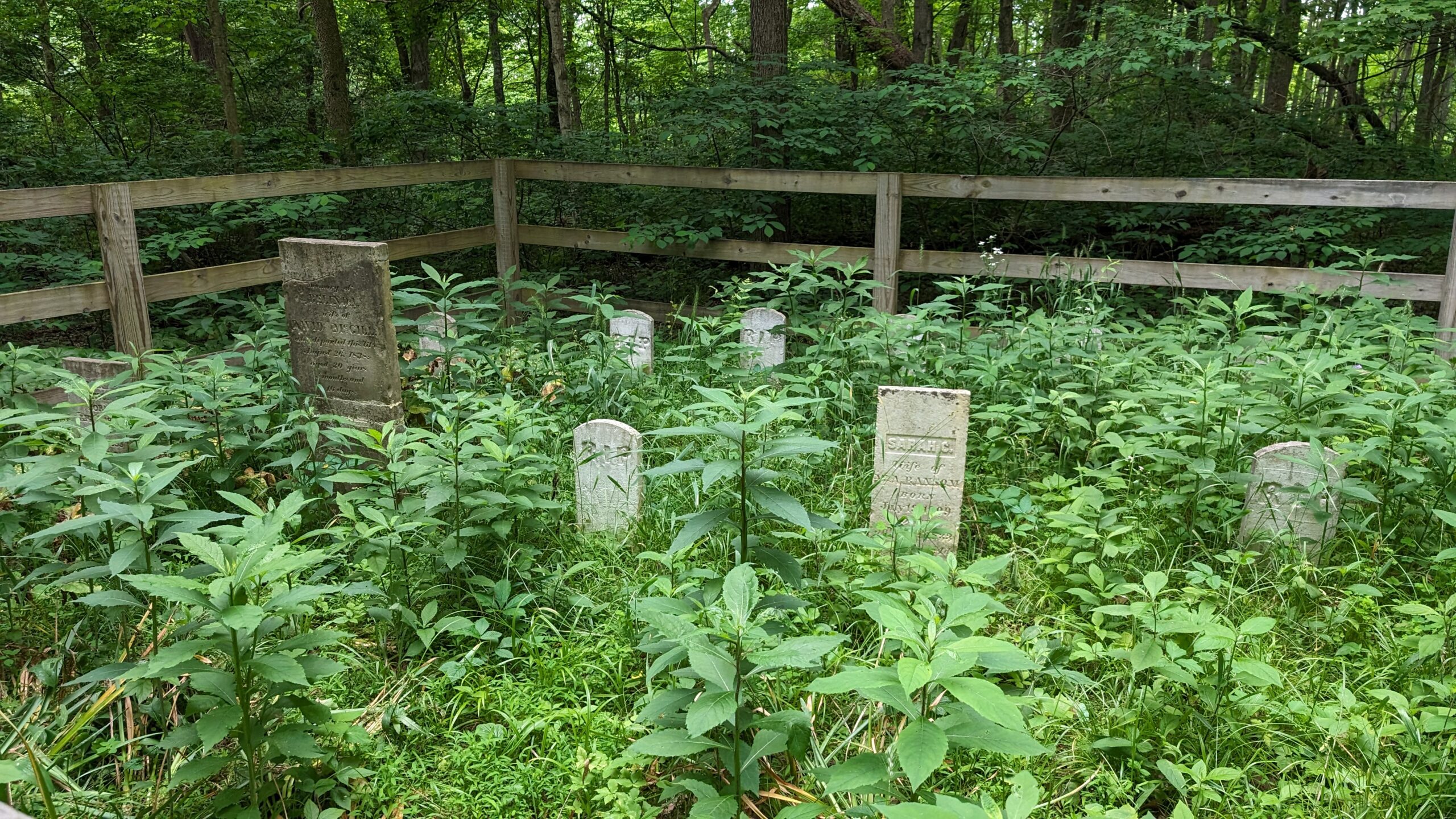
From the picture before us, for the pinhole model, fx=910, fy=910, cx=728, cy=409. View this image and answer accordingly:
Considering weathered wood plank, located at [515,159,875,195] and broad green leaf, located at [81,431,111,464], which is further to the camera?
weathered wood plank, located at [515,159,875,195]

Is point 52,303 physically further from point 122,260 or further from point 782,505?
point 782,505

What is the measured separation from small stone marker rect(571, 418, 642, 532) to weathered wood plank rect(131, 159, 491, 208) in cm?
332

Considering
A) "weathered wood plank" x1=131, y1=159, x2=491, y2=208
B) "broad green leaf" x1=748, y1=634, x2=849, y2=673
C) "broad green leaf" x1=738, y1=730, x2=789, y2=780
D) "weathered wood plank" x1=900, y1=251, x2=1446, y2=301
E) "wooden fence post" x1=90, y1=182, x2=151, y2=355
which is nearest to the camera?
"broad green leaf" x1=748, y1=634, x2=849, y2=673

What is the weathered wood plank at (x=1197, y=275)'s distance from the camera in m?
6.00

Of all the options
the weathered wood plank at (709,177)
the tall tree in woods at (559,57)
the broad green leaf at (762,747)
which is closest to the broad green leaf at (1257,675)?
the broad green leaf at (762,747)

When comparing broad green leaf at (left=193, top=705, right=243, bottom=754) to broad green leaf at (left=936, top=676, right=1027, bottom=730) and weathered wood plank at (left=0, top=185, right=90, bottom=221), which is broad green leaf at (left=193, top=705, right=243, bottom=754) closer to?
broad green leaf at (left=936, top=676, right=1027, bottom=730)

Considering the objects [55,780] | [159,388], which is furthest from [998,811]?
[159,388]

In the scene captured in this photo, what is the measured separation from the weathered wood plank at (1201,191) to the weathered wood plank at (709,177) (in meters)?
0.49

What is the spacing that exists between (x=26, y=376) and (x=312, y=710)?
3.10 m

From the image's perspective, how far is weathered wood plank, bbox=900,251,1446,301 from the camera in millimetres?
5996

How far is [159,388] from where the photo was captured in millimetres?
3717

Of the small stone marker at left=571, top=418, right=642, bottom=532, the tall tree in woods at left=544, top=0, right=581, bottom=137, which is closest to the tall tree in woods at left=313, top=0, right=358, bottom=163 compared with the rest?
the tall tree in woods at left=544, top=0, right=581, bottom=137

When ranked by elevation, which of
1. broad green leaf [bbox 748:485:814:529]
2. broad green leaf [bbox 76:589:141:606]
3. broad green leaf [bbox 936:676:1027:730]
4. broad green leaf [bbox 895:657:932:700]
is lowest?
broad green leaf [bbox 76:589:141:606]

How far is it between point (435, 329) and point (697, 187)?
2.95 metres
